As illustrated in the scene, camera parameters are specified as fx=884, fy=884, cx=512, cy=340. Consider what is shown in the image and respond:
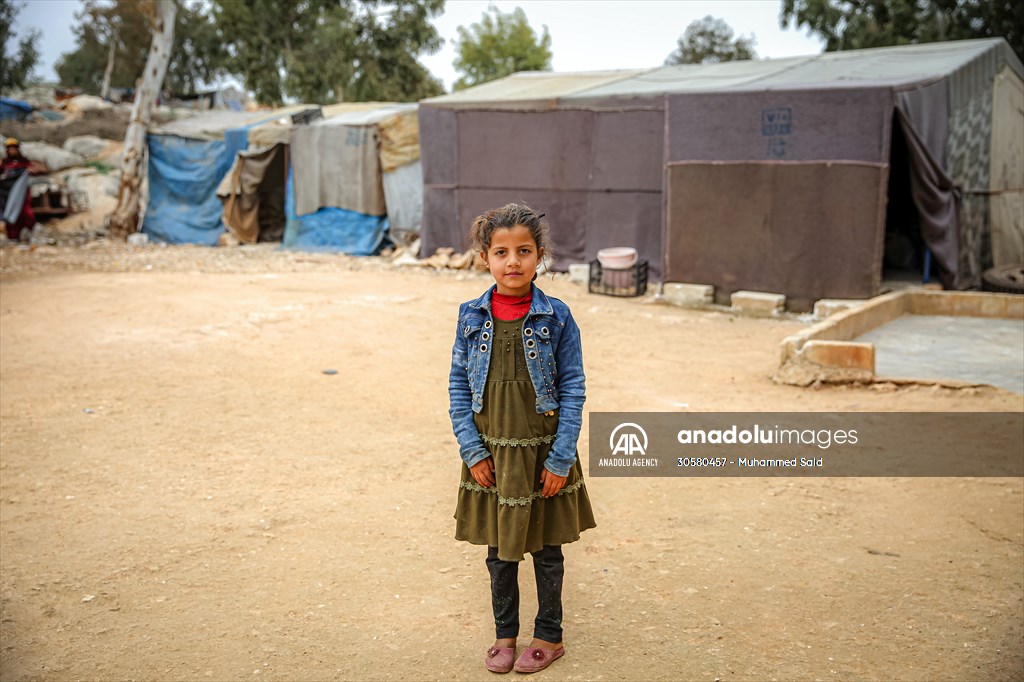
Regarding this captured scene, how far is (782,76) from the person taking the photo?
11.1 meters

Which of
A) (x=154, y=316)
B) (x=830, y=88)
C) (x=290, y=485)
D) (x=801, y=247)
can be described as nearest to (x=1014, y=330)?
(x=801, y=247)

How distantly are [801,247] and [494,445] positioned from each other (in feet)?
26.6

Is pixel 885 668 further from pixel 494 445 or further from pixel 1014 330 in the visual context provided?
pixel 1014 330

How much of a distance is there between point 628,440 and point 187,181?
1466 cm

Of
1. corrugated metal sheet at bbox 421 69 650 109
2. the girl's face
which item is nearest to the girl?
the girl's face

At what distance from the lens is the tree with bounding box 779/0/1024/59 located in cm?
2323

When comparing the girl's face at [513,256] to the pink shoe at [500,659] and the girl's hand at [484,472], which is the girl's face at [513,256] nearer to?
the girl's hand at [484,472]

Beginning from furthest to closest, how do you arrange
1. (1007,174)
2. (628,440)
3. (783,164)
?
1. (1007,174)
2. (783,164)
3. (628,440)

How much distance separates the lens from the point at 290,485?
424 centimetres

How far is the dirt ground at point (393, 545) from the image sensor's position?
2717 millimetres

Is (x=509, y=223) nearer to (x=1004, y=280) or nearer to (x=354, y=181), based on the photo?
(x=1004, y=280)

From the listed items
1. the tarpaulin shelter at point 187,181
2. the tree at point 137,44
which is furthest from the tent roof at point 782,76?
the tree at point 137,44

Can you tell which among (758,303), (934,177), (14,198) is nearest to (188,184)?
(14,198)

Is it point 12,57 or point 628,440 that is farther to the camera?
point 12,57
